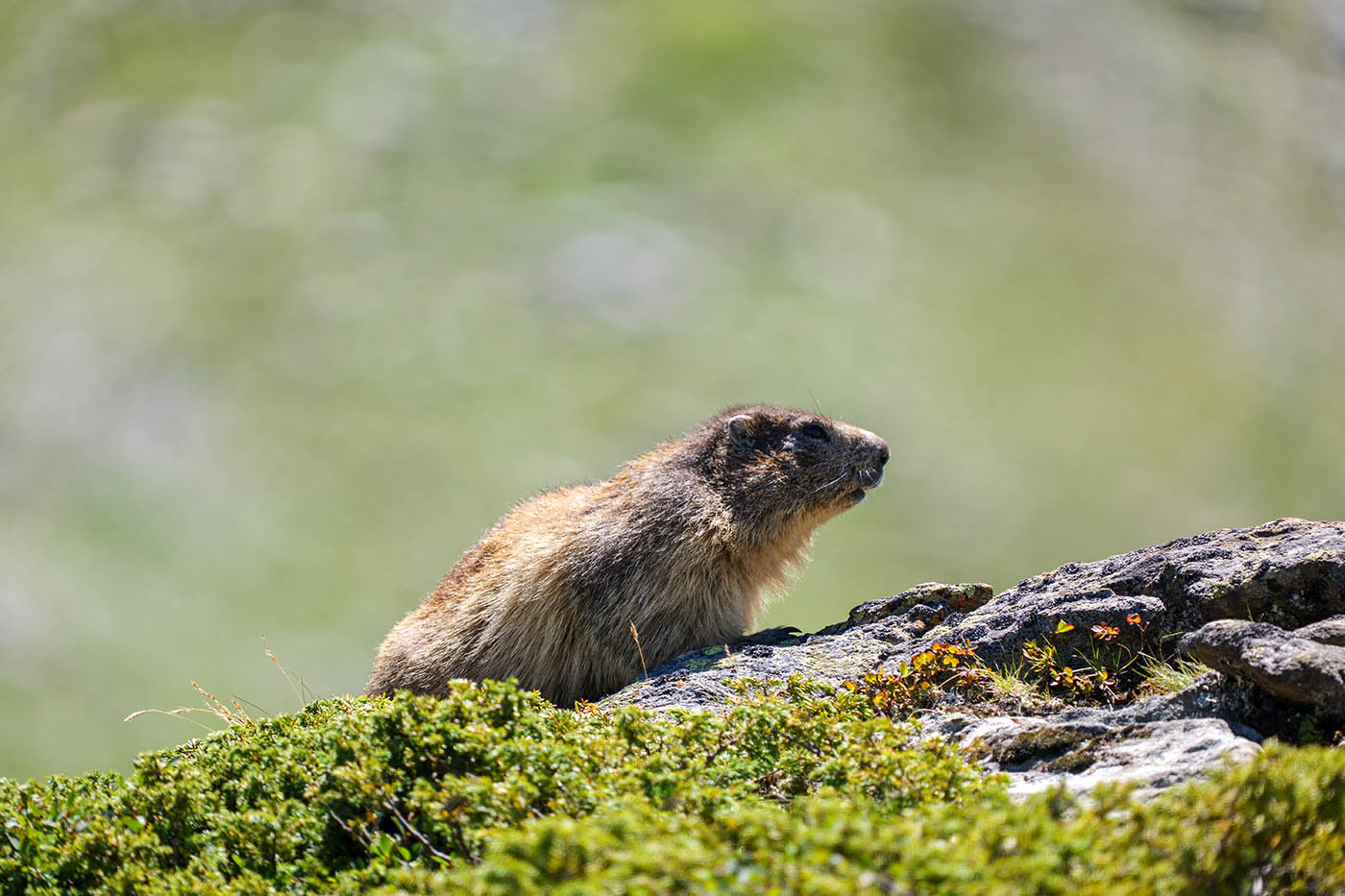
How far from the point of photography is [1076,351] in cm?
11700

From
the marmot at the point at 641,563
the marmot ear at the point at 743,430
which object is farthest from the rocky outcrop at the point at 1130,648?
the marmot ear at the point at 743,430

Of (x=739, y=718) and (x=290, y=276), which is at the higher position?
(x=290, y=276)

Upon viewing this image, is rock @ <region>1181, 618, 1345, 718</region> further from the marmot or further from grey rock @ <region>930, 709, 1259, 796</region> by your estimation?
the marmot

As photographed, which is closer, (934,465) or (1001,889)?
(1001,889)

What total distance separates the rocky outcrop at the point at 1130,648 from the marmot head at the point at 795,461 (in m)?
1.64

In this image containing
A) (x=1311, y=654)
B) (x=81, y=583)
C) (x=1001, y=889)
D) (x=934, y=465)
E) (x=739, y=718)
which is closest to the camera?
(x=1001, y=889)

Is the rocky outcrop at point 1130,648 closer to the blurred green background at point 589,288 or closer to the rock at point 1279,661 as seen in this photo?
the rock at point 1279,661

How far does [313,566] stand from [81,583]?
57.4ft

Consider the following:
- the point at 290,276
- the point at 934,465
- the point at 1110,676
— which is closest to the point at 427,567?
the point at 290,276

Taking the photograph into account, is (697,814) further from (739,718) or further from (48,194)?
(48,194)

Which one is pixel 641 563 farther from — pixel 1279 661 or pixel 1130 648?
pixel 1279 661

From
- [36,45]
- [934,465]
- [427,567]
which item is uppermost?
[36,45]

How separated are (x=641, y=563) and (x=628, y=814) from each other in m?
5.83

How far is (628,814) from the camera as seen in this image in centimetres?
541
